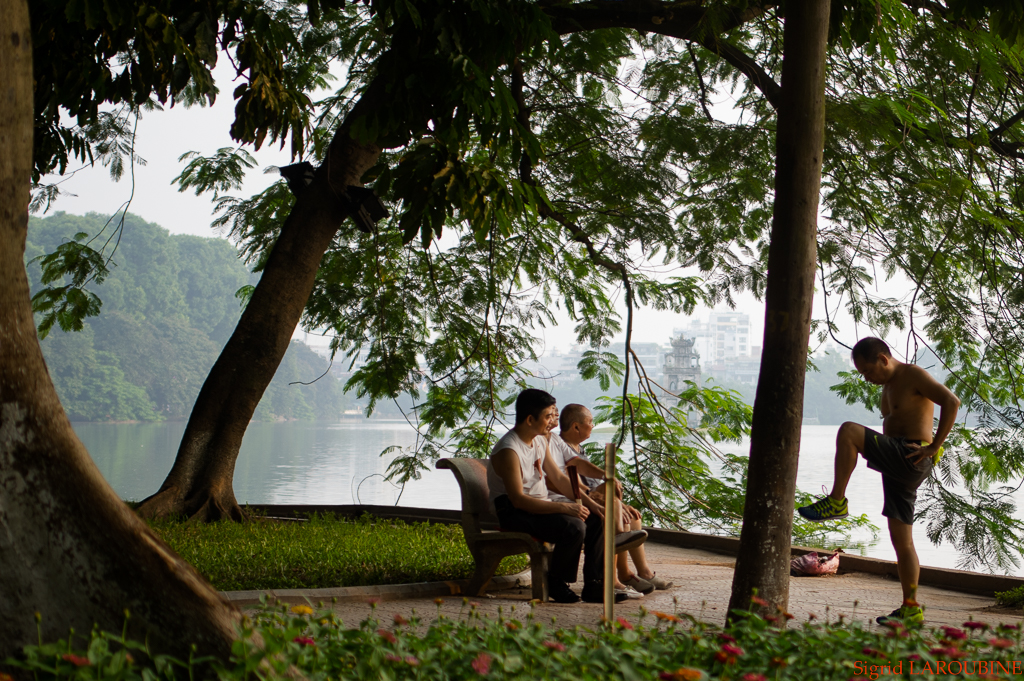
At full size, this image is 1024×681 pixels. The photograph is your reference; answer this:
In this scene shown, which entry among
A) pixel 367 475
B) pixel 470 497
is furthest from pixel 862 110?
pixel 367 475

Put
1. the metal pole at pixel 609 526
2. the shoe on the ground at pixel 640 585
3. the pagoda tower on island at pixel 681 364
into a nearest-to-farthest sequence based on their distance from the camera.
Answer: the metal pole at pixel 609 526
the shoe on the ground at pixel 640 585
the pagoda tower on island at pixel 681 364

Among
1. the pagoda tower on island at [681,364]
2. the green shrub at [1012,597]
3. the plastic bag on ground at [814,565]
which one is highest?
the pagoda tower on island at [681,364]

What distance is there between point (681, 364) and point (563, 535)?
377 inches

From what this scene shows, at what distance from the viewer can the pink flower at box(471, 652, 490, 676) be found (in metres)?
2.29

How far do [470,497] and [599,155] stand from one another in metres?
4.70

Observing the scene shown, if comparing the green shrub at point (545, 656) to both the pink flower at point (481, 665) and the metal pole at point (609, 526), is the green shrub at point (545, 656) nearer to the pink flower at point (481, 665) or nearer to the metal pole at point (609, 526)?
the pink flower at point (481, 665)

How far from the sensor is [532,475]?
207 inches

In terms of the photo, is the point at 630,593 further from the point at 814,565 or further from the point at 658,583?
the point at 814,565

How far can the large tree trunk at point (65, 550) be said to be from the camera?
2.45 m

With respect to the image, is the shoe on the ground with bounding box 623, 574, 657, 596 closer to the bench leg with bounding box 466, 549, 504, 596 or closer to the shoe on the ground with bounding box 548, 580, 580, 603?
the shoe on the ground with bounding box 548, 580, 580, 603

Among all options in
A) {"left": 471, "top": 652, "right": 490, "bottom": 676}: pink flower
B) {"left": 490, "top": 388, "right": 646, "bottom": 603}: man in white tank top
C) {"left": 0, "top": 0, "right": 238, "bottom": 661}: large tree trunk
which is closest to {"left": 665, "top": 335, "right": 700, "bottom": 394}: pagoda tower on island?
{"left": 490, "top": 388, "right": 646, "bottom": 603}: man in white tank top

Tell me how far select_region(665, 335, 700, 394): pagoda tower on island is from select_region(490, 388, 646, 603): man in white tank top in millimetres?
6189

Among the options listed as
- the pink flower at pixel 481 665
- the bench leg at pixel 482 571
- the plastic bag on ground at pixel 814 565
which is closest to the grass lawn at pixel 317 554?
the bench leg at pixel 482 571

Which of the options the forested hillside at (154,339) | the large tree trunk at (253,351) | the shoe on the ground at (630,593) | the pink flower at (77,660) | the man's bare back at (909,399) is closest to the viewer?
the pink flower at (77,660)
